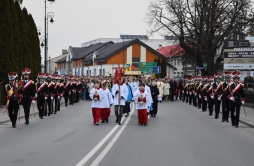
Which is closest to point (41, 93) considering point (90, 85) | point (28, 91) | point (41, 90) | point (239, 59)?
point (41, 90)

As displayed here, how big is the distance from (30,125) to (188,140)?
701cm

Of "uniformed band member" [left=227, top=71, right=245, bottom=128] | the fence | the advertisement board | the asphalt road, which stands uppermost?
the advertisement board

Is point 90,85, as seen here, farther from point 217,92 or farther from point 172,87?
point 217,92

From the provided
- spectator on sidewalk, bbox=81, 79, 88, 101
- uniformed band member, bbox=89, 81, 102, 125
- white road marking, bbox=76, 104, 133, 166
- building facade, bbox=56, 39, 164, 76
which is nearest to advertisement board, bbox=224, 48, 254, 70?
spectator on sidewalk, bbox=81, 79, 88, 101

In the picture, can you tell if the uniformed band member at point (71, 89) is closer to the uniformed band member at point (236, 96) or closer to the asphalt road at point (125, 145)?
the asphalt road at point (125, 145)

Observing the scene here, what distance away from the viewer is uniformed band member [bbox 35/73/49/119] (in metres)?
21.6

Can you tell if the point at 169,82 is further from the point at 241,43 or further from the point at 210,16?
the point at 210,16

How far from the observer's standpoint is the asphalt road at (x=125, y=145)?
1009 centimetres

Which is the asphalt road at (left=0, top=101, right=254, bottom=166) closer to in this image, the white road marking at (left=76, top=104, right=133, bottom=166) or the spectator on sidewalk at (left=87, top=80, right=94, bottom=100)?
the white road marking at (left=76, top=104, right=133, bottom=166)

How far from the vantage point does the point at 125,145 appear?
40.9 ft

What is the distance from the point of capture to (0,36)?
96.5ft

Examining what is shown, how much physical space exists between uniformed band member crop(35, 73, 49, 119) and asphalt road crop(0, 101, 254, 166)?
334 cm

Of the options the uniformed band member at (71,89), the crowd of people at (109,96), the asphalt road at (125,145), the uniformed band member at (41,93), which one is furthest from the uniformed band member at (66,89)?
the asphalt road at (125,145)

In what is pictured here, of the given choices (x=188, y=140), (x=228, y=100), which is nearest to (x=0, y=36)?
(x=228, y=100)
